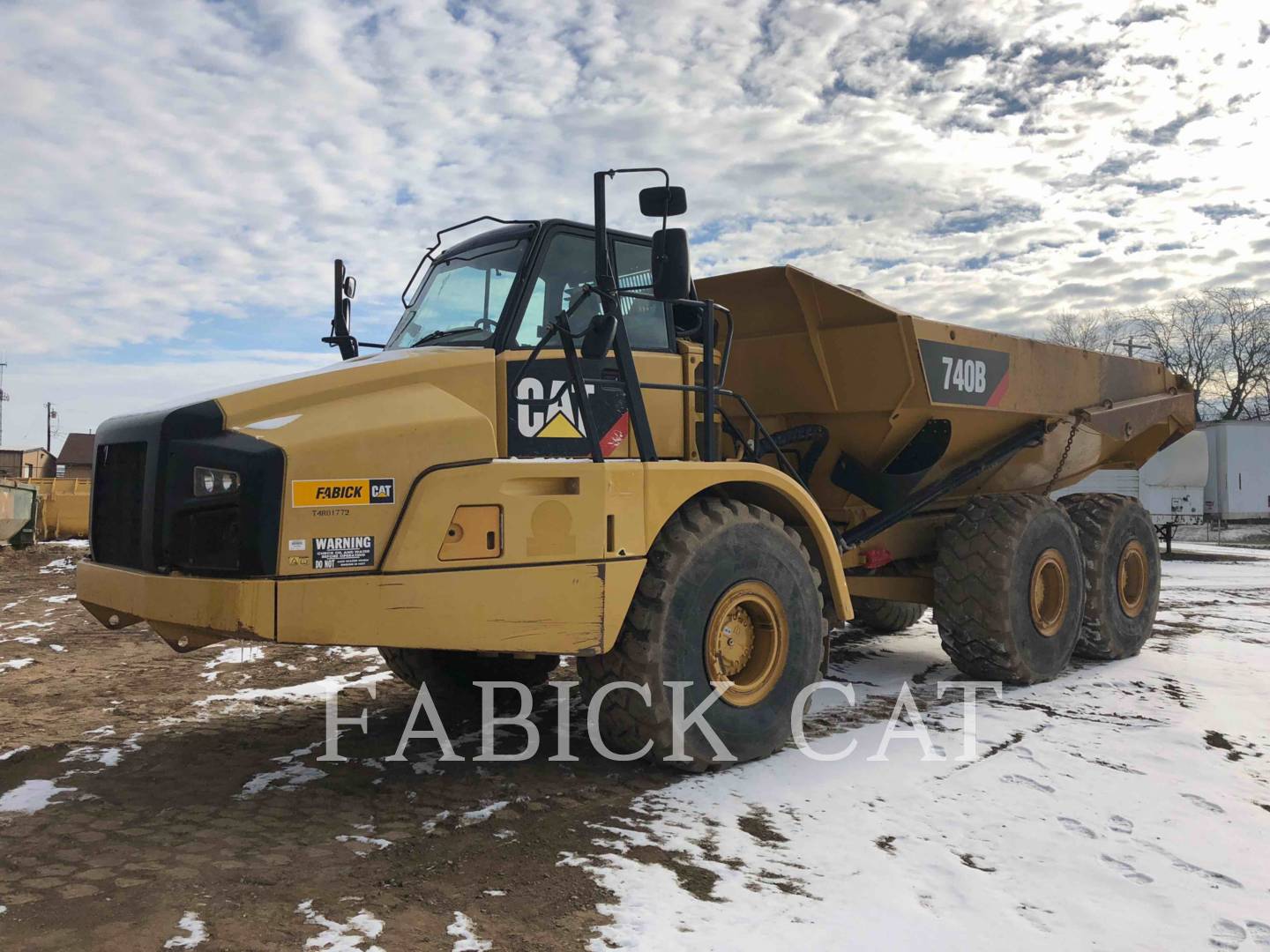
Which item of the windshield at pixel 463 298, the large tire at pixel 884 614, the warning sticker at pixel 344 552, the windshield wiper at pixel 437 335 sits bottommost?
the large tire at pixel 884 614

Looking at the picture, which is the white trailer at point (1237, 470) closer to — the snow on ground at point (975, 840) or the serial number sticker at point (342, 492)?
the snow on ground at point (975, 840)

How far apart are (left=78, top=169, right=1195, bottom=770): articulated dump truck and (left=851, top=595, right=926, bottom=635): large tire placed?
7.69 feet

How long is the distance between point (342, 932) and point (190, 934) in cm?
45

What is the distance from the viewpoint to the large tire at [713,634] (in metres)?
4.46

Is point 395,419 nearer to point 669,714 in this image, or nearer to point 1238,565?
point 669,714

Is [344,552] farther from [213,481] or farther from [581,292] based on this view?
[581,292]

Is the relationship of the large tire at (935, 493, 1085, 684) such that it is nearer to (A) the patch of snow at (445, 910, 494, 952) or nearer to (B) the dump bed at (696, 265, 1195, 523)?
(B) the dump bed at (696, 265, 1195, 523)

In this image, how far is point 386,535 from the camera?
387cm

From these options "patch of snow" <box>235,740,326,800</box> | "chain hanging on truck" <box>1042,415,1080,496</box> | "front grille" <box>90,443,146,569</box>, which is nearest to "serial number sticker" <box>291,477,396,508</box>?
"front grille" <box>90,443,146,569</box>

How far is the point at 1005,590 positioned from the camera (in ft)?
21.9

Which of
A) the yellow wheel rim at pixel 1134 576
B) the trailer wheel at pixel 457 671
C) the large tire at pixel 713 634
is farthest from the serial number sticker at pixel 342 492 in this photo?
the yellow wheel rim at pixel 1134 576

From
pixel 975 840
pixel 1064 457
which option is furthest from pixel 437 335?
pixel 1064 457

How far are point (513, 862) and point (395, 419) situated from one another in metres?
1.76

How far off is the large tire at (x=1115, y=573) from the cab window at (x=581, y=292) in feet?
15.4
